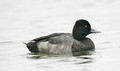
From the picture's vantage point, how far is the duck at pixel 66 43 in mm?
15336

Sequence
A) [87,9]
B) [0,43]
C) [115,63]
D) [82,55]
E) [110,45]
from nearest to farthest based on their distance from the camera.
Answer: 1. [115,63]
2. [82,55]
3. [110,45]
4. [0,43]
5. [87,9]

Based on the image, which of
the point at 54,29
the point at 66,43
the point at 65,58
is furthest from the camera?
the point at 54,29

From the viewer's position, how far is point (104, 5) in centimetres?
2311

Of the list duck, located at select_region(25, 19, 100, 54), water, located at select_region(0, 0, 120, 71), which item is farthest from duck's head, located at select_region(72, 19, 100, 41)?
water, located at select_region(0, 0, 120, 71)

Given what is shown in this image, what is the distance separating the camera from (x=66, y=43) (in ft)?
50.3

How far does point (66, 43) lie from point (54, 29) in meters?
4.40

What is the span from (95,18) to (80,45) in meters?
5.64

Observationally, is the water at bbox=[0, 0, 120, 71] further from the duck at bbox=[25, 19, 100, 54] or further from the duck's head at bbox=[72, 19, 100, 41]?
the duck's head at bbox=[72, 19, 100, 41]

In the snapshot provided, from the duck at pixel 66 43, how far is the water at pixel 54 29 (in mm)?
314

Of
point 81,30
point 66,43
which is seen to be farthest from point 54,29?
point 66,43

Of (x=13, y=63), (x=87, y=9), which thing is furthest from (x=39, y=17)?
(x=13, y=63)

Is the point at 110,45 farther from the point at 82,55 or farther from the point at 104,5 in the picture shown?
the point at 104,5

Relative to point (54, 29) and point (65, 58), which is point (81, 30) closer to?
point (65, 58)

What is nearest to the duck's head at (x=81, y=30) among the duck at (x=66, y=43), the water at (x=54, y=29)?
the duck at (x=66, y=43)
